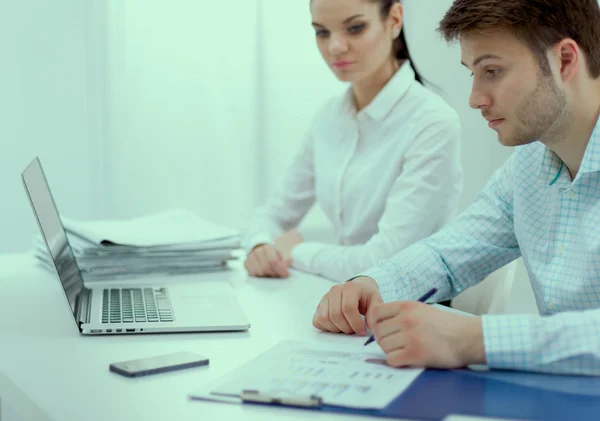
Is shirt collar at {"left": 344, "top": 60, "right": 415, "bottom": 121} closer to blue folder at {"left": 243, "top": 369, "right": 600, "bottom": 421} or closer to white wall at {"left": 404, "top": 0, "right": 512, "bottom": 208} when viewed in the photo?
white wall at {"left": 404, "top": 0, "right": 512, "bottom": 208}

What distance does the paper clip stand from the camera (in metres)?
0.85

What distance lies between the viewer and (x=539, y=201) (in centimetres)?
134

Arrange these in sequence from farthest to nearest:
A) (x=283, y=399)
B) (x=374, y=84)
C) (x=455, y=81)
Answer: (x=455, y=81), (x=374, y=84), (x=283, y=399)

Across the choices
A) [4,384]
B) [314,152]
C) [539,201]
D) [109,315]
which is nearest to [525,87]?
[539,201]

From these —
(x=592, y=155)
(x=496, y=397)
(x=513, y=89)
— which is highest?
(x=513, y=89)

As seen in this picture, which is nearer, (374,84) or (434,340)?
(434,340)

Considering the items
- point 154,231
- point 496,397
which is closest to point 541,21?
point 496,397

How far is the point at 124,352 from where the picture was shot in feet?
3.67

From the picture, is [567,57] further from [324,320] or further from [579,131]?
[324,320]

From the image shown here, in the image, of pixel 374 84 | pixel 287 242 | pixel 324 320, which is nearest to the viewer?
pixel 324 320

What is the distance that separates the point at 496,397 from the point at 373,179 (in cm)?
120

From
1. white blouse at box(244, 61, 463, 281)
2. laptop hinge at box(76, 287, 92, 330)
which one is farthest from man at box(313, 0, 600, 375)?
white blouse at box(244, 61, 463, 281)

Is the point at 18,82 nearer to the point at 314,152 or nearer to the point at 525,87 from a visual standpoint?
the point at 314,152

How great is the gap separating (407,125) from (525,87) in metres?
0.77
